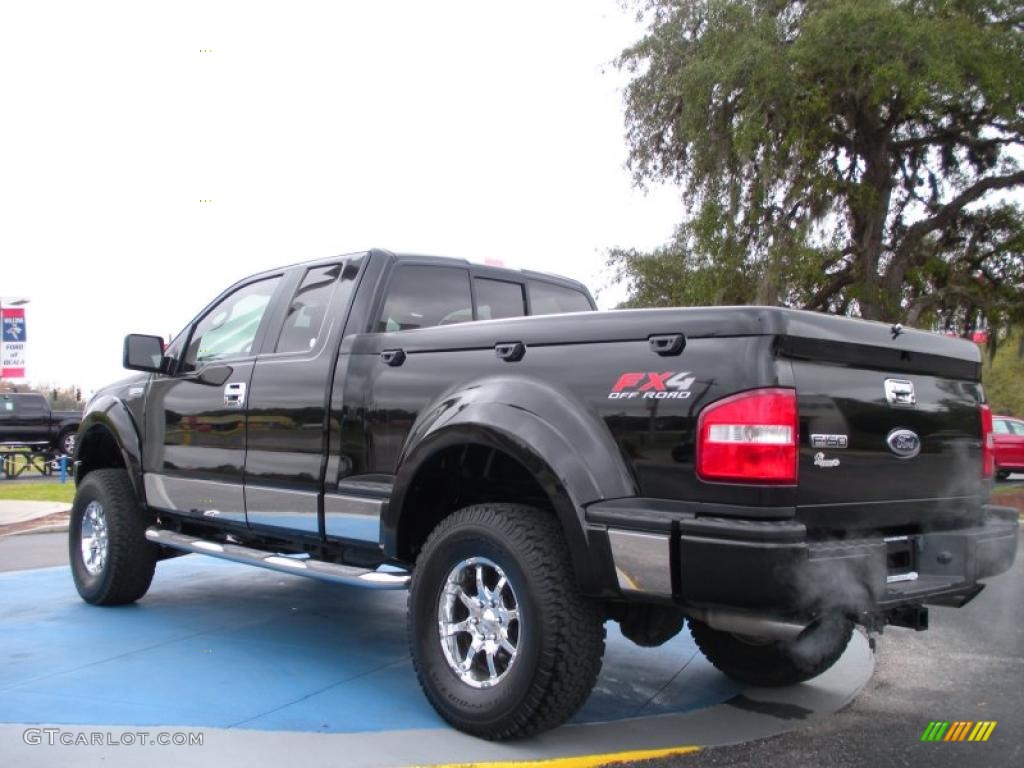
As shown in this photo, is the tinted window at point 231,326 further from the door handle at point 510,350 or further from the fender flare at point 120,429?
the door handle at point 510,350

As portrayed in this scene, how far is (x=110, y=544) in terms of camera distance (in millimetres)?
5812

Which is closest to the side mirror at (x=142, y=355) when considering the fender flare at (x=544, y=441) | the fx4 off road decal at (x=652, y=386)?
the fender flare at (x=544, y=441)

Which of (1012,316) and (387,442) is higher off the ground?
(1012,316)

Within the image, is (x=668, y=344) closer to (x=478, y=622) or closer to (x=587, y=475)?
(x=587, y=475)

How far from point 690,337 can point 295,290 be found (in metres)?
2.66

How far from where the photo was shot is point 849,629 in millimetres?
3939

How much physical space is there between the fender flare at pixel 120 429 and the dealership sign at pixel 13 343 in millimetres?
8606

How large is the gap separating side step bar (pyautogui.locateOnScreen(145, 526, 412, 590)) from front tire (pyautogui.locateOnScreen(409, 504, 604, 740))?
0.23 meters

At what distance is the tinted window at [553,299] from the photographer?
5633mm

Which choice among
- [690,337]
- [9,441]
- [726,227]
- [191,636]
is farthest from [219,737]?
[9,441]

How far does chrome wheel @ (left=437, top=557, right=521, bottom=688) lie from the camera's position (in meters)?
3.62

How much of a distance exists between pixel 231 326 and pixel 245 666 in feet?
6.64

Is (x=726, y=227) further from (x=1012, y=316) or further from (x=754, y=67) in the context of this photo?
(x=1012, y=316)

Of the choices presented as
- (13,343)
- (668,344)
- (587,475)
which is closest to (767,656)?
(587,475)
